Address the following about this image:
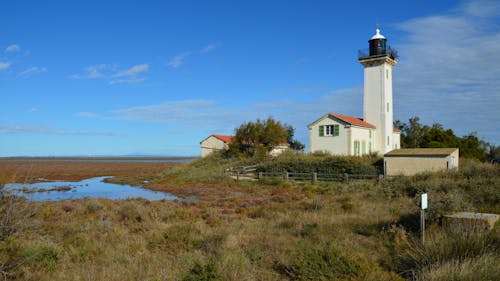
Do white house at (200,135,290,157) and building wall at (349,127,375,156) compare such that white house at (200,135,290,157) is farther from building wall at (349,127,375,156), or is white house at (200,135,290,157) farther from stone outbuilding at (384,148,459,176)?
stone outbuilding at (384,148,459,176)

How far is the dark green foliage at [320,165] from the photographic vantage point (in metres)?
25.8

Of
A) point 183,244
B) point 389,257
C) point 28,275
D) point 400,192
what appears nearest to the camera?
point 28,275

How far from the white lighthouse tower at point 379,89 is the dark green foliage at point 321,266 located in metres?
29.0

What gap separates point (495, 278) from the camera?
4.24m

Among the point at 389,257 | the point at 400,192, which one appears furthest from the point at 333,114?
the point at 389,257

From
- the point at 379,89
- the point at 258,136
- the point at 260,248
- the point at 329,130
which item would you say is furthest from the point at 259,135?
the point at 260,248

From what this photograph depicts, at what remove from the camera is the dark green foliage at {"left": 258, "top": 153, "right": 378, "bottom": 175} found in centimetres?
2580

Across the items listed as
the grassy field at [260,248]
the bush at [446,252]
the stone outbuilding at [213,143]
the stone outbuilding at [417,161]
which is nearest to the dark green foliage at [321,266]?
the grassy field at [260,248]

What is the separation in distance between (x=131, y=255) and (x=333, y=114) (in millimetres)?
26460

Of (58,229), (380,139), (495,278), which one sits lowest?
(58,229)

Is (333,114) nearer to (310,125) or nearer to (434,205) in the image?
(310,125)

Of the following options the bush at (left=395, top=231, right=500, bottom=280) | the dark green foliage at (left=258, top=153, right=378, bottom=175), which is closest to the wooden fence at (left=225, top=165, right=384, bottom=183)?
the dark green foliage at (left=258, top=153, right=378, bottom=175)

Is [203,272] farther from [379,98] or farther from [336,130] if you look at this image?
[379,98]

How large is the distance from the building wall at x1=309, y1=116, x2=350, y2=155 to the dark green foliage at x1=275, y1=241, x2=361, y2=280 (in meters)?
26.0
